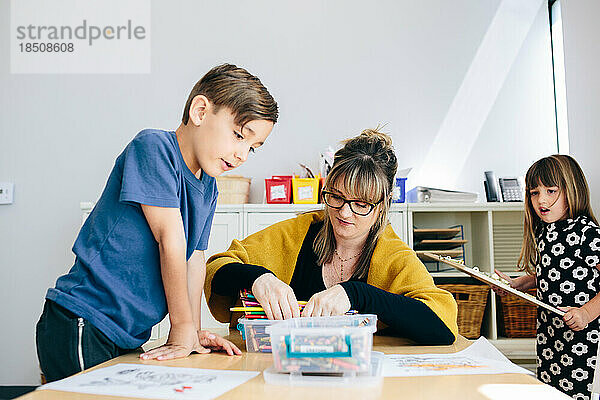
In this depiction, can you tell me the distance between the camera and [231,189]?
296cm

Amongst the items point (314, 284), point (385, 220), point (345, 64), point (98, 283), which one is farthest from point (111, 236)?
point (345, 64)

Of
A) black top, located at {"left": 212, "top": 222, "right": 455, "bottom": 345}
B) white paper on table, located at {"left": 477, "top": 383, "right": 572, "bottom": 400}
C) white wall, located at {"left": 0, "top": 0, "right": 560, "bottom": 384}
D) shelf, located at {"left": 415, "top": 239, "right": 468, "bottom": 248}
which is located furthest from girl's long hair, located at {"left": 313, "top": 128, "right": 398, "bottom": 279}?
white wall, located at {"left": 0, "top": 0, "right": 560, "bottom": 384}

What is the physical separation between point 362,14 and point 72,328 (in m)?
2.82

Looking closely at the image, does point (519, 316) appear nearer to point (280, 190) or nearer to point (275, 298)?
point (280, 190)

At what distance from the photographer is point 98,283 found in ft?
3.57

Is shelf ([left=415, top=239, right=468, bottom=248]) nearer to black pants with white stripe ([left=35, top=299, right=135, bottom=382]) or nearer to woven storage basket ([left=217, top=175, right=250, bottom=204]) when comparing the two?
woven storage basket ([left=217, top=175, right=250, bottom=204])

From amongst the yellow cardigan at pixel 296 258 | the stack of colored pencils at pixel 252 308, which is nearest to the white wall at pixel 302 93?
the yellow cardigan at pixel 296 258

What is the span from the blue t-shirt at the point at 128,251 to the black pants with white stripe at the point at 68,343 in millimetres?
16

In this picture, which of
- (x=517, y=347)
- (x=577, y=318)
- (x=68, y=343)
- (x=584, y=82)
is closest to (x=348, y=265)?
(x=68, y=343)

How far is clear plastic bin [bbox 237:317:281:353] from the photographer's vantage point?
1062 mm

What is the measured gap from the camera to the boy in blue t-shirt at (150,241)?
1066mm

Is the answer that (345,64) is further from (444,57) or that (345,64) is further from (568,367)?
(568,367)

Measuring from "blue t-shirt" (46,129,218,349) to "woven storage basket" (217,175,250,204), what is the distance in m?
1.78

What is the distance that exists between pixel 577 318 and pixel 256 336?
1481 mm
